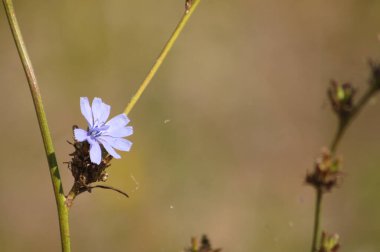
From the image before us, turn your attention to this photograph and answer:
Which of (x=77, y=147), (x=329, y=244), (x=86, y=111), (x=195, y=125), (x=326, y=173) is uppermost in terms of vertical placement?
(x=195, y=125)

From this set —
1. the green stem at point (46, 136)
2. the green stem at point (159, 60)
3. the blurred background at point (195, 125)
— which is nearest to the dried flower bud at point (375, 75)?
the green stem at point (159, 60)

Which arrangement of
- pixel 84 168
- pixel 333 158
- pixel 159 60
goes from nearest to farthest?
1. pixel 84 168
2. pixel 159 60
3. pixel 333 158

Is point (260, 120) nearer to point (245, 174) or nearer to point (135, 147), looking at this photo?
point (245, 174)

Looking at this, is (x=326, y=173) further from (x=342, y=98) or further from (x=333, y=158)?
(x=342, y=98)

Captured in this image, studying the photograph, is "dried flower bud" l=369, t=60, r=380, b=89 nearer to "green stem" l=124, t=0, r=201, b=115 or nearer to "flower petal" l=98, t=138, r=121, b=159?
"green stem" l=124, t=0, r=201, b=115

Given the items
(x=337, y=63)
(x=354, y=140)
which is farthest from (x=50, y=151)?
(x=337, y=63)

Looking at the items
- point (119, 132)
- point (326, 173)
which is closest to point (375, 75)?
point (326, 173)

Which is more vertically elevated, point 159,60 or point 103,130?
point 159,60

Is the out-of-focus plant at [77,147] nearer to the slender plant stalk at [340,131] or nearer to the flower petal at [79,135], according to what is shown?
the flower petal at [79,135]
